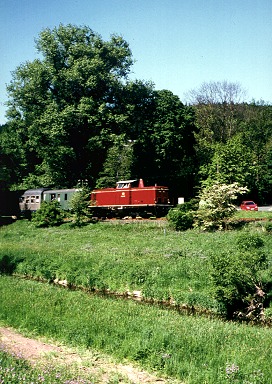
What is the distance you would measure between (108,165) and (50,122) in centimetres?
802

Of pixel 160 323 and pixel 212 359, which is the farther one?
pixel 160 323

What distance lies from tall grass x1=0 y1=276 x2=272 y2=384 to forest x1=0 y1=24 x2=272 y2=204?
25369mm

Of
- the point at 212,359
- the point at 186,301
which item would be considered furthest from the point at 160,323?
the point at 186,301

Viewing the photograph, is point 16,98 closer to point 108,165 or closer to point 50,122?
point 50,122

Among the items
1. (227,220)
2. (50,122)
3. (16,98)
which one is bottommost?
(227,220)

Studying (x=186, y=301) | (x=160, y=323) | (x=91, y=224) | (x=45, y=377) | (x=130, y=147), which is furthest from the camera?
(x=130, y=147)

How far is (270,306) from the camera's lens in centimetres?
1394

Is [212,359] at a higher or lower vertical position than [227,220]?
lower

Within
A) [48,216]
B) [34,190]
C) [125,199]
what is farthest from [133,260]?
[34,190]

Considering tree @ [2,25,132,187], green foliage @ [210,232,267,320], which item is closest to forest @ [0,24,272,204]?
tree @ [2,25,132,187]

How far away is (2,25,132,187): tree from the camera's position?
38531mm

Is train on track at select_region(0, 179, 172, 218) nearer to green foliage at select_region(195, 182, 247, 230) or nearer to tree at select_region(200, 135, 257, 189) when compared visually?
green foliage at select_region(195, 182, 247, 230)

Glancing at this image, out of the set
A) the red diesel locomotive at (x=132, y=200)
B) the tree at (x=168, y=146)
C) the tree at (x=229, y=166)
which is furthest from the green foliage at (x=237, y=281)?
the tree at (x=168, y=146)

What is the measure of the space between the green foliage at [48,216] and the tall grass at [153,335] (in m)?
21.0
